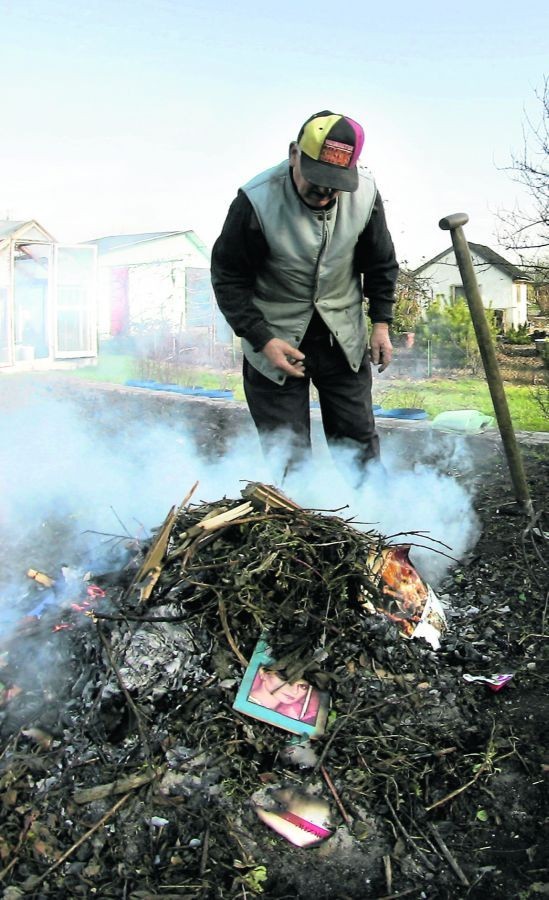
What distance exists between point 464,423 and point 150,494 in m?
3.30

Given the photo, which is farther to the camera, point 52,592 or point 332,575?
point 52,592

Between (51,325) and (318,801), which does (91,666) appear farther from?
(51,325)

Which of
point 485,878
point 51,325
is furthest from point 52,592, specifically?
point 51,325

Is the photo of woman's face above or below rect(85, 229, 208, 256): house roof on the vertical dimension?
below

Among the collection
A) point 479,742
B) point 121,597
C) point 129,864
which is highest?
point 121,597

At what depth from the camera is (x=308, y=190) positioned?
3236 mm

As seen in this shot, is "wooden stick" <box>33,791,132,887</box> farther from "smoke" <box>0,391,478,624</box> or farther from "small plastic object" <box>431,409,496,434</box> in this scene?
"small plastic object" <box>431,409,496,434</box>

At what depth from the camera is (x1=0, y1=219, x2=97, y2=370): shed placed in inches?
633

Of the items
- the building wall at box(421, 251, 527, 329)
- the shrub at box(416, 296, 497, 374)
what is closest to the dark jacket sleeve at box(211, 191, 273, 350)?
the shrub at box(416, 296, 497, 374)

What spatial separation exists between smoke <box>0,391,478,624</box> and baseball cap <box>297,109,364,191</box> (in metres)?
1.27

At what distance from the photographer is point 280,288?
11.7ft

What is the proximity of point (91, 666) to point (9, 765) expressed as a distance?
41 centimetres

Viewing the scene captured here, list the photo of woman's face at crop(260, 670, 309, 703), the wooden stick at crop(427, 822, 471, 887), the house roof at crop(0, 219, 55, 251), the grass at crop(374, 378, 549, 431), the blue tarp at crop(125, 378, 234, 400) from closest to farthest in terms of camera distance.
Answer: the wooden stick at crop(427, 822, 471, 887), the photo of woman's face at crop(260, 670, 309, 703), the grass at crop(374, 378, 549, 431), the blue tarp at crop(125, 378, 234, 400), the house roof at crop(0, 219, 55, 251)

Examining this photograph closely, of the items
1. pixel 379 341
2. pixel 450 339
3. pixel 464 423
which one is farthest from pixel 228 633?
pixel 450 339
